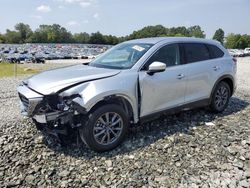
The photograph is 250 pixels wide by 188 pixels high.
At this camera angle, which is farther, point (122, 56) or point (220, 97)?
point (220, 97)

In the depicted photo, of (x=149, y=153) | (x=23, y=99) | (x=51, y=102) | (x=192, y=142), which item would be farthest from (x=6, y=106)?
(x=192, y=142)

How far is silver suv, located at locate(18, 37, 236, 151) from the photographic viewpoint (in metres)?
3.76

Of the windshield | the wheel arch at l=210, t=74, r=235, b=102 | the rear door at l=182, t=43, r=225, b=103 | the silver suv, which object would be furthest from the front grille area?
the wheel arch at l=210, t=74, r=235, b=102

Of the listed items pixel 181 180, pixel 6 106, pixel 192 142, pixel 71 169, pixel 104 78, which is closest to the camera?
pixel 181 180

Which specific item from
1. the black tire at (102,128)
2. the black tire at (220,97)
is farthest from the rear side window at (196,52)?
the black tire at (102,128)

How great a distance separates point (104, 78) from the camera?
403 centimetres

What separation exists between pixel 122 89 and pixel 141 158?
3.59 ft

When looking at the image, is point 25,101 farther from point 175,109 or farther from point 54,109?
point 175,109

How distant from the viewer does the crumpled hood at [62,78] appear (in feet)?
12.4

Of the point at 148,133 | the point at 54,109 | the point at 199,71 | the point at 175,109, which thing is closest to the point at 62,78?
the point at 54,109

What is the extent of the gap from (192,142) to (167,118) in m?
1.09

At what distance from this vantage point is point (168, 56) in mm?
4859

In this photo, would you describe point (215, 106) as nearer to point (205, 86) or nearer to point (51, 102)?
point (205, 86)

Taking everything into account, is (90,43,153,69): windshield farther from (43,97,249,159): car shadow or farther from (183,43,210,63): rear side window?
(43,97,249,159): car shadow
